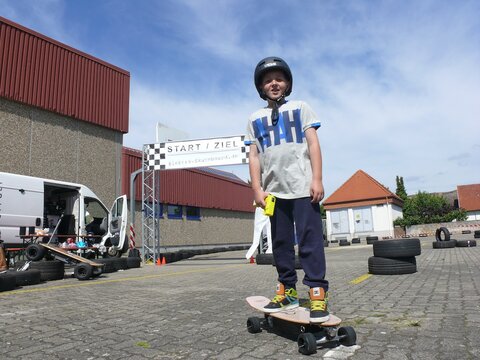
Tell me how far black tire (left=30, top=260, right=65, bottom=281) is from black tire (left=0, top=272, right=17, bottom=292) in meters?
1.37

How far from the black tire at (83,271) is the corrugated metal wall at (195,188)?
11.3 m

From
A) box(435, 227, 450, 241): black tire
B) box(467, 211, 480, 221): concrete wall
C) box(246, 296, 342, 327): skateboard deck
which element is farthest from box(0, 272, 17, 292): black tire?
box(467, 211, 480, 221): concrete wall

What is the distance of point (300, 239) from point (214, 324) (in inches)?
43.8

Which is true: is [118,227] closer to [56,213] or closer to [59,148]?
[56,213]

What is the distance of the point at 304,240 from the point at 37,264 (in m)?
6.51

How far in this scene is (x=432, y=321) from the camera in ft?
9.50

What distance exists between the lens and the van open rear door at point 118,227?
39.8 feet

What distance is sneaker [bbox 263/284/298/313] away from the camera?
2.73m

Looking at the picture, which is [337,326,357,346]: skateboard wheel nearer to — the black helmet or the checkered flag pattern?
the black helmet

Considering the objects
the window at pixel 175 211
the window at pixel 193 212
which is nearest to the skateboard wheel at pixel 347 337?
the window at pixel 175 211

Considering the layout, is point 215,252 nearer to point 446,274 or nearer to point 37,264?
point 37,264

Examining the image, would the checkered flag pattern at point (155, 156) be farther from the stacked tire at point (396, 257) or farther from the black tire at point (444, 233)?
the black tire at point (444, 233)

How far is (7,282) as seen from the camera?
5695 mm

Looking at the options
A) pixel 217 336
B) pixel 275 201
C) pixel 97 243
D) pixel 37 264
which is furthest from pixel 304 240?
pixel 97 243
